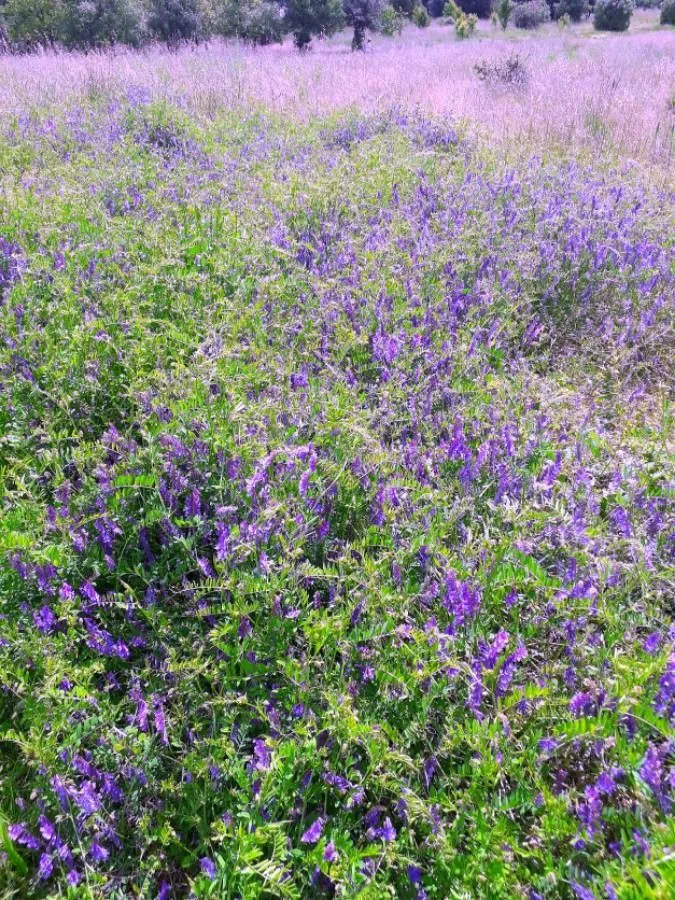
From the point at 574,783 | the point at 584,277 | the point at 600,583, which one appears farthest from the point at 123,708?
the point at 584,277

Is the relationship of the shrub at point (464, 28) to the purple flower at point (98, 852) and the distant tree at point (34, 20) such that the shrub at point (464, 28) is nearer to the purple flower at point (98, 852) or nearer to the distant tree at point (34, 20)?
the distant tree at point (34, 20)

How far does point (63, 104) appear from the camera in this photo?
8156mm

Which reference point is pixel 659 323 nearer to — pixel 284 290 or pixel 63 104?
pixel 284 290

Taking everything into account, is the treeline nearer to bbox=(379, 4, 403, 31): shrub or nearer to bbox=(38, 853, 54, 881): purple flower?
bbox=(379, 4, 403, 31): shrub

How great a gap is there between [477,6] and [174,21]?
31286mm

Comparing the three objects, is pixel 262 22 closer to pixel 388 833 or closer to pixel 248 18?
pixel 248 18

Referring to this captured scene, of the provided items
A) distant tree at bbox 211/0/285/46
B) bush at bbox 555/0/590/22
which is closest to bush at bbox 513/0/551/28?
bush at bbox 555/0/590/22

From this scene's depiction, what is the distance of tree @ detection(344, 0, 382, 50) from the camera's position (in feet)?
80.4

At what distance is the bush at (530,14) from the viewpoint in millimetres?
32688

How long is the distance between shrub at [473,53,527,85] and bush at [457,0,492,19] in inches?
1523

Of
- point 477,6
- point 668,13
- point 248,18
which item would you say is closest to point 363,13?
point 248,18

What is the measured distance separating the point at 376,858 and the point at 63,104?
9482 mm

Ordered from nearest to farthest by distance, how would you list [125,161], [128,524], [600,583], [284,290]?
[600,583], [128,524], [284,290], [125,161]

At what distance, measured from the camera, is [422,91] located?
10.2 m
